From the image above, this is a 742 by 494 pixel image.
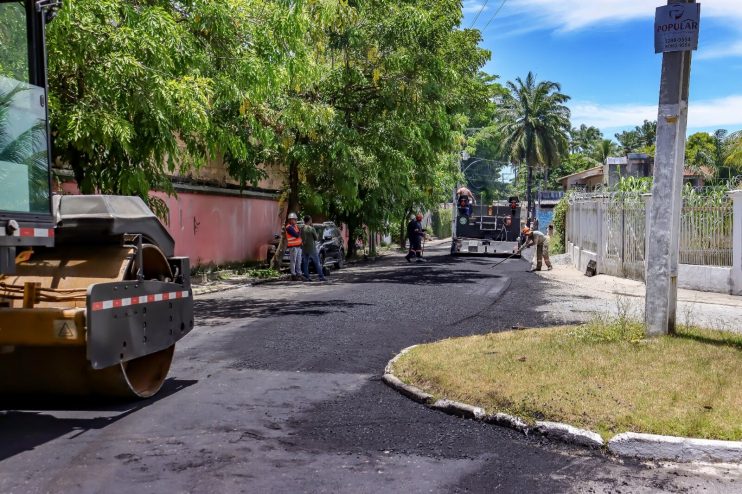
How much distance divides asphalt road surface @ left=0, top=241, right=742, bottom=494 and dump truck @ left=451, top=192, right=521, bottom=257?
927 inches

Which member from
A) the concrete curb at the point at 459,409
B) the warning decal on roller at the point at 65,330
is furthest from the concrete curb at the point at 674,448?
the warning decal on roller at the point at 65,330

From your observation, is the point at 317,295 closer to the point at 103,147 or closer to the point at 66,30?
the point at 103,147

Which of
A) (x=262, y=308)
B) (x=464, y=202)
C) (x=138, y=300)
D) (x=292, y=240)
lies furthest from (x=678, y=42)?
(x=464, y=202)

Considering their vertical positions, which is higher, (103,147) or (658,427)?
(103,147)

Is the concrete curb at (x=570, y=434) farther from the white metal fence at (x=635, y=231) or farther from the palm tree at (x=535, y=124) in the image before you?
the palm tree at (x=535, y=124)

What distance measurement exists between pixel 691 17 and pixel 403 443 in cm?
560

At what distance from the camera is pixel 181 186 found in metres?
22.6

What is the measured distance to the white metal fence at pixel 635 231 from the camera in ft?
53.3

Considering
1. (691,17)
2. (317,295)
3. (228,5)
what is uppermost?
(228,5)

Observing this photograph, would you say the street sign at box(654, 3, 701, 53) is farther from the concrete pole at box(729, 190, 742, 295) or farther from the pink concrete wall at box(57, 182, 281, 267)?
the pink concrete wall at box(57, 182, 281, 267)

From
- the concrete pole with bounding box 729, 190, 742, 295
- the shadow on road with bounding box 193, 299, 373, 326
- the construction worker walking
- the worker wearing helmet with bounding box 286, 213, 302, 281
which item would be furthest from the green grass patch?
the construction worker walking

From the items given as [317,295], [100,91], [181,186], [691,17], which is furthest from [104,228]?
[181,186]

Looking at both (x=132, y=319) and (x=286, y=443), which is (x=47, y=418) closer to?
(x=132, y=319)

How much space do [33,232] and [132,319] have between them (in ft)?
3.69
